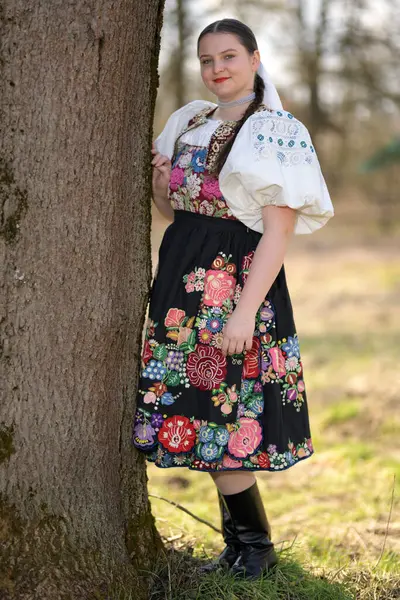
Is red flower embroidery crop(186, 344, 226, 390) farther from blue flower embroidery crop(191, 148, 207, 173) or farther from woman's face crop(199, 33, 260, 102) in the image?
woman's face crop(199, 33, 260, 102)

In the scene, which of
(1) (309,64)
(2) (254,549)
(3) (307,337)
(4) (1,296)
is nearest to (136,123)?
(4) (1,296)

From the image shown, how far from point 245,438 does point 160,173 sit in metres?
0.79

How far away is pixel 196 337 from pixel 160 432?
273mm

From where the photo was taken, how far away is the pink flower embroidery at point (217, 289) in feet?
7.13

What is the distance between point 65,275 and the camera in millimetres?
1958

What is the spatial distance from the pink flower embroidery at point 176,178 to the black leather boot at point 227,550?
2.99ft

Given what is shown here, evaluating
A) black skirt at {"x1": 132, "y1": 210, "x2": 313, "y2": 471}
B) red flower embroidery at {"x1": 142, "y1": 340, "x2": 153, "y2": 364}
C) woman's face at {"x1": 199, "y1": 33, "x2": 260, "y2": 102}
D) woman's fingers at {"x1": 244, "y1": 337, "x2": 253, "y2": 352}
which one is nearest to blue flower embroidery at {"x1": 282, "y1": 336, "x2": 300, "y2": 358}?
black skirt at {"x1": 132, "y1": 210, "x2": 313, "y2": 471}

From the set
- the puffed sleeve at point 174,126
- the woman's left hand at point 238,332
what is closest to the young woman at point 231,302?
the woman's left hand at point 238,332

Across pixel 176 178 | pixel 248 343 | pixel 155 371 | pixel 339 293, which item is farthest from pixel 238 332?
pixel 339 293

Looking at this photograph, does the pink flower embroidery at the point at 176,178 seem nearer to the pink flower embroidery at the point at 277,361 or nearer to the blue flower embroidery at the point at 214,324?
the blue flower embroidery at the point at 214,324

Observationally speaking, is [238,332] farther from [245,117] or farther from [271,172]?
[245,117]

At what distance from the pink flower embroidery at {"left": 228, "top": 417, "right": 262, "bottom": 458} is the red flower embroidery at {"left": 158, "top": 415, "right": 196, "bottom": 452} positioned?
11 cm

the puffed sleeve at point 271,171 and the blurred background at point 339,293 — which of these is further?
the blurred background at point 339,293

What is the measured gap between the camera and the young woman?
210cm
